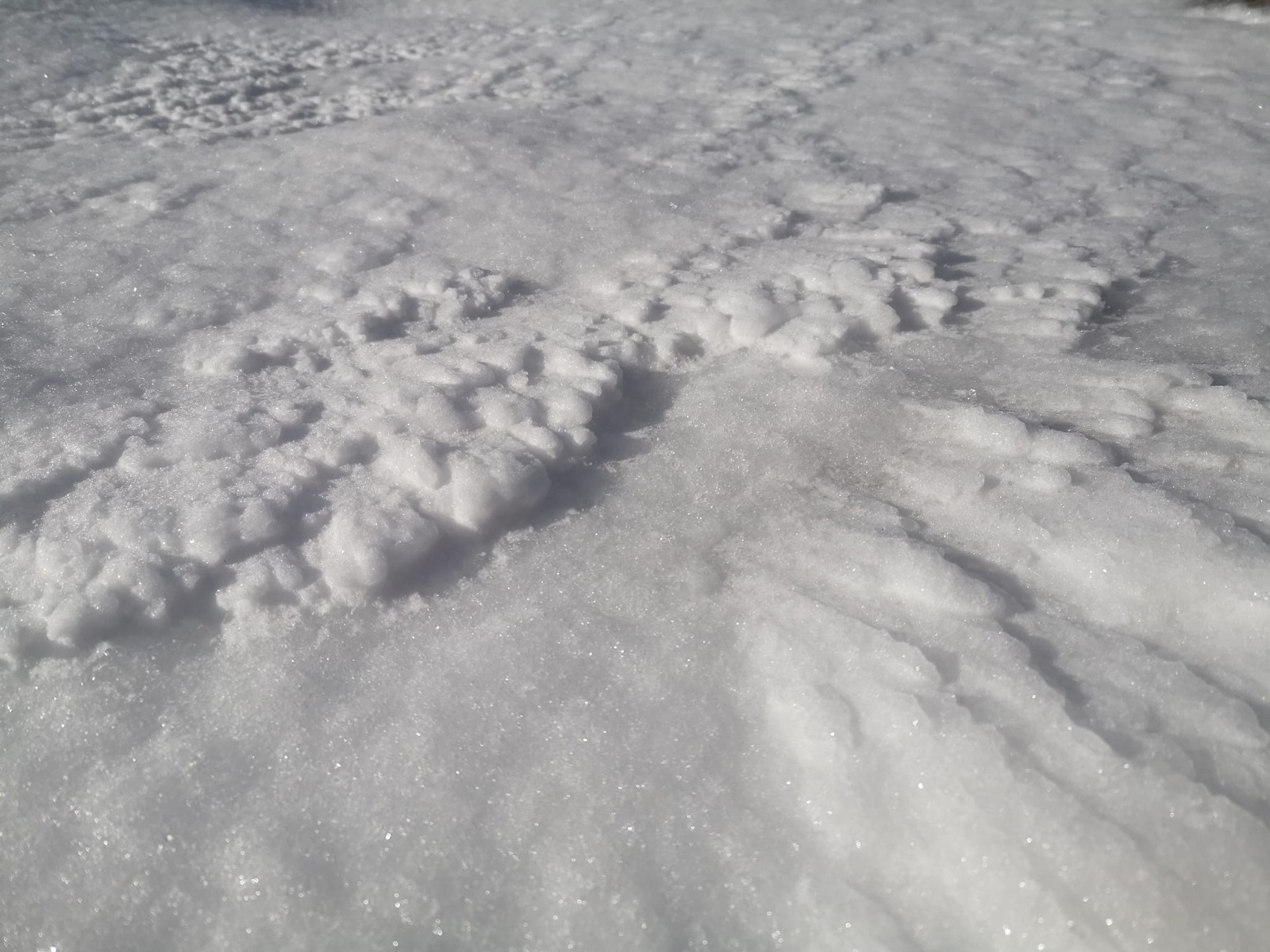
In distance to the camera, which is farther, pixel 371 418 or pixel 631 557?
pixel 371 418

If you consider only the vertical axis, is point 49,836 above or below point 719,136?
below

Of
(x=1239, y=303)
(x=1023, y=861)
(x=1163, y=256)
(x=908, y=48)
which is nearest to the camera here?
(x=1023, y=861)

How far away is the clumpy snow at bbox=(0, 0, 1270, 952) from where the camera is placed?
2.62 ft

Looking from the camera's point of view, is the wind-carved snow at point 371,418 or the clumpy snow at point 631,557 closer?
the clumpy snow at point 631,557

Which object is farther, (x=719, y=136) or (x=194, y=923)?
(x=719, y=136)

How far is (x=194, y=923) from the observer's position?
78cm

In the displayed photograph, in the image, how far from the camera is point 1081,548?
1062 millimetres

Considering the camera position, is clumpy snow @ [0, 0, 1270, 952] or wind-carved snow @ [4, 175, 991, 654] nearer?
clumpy snow @ [0, 0, 1270, 952]

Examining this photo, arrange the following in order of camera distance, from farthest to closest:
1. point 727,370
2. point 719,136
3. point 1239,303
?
point 719,136
point 1239,303
point 727,370

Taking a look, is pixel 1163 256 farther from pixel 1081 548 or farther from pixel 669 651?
pixel 669 651

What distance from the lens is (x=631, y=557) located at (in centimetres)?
114

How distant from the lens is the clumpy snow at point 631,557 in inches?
31.4

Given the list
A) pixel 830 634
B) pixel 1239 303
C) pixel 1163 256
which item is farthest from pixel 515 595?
pixel 1163 256

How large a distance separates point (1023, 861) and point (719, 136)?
6.98ft
